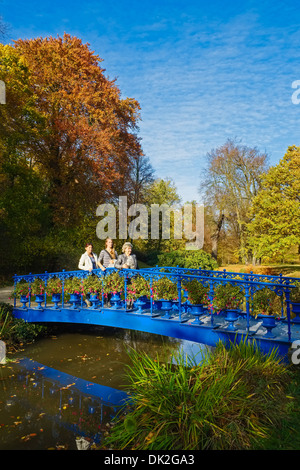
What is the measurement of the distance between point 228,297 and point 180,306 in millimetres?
1128

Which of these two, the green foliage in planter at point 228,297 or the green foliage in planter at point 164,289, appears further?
the green foliage in planter at point 164,289

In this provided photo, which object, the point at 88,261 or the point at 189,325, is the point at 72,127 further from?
the point at 189,325

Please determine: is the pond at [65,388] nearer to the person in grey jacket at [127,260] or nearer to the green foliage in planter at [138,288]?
the green foliage in planter at [138,288]

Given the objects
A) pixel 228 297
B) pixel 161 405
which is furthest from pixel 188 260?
pixel 161 405

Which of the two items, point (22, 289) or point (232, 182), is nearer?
point (22, 289)

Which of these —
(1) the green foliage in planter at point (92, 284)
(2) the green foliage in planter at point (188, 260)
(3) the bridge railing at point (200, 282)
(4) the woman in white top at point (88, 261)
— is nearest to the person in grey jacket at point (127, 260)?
(3) the bridge railing at point (200, 282)

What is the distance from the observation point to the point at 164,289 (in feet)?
27.2

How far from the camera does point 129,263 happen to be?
9047 millimetres

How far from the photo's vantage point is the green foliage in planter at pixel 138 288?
8.31 m

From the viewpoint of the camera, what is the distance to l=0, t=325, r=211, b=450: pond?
5625mm

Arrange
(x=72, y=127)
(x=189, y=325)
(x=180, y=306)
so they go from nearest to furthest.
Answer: (x=189, y=325), (x=180, y=306), (x=72, y=127)

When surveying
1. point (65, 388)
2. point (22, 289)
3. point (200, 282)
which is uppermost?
point (200, 282)

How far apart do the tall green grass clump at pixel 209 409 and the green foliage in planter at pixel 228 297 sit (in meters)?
1.60
